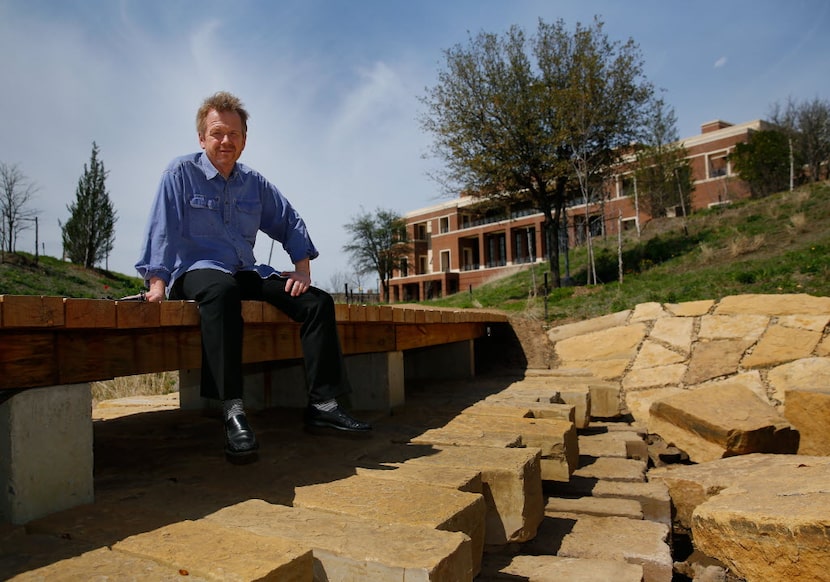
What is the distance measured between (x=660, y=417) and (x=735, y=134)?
34.1 metres

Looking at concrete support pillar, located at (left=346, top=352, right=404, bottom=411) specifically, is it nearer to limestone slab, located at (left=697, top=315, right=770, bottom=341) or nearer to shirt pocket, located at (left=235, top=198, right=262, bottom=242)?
shirt pocket, located at (left=235, top=198, right=262, bottom=242)

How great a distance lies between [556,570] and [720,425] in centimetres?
300

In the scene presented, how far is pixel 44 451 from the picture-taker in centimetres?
169

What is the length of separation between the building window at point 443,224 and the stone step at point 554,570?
43.4m

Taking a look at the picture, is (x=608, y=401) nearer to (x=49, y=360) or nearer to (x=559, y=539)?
(x=559, y=539)

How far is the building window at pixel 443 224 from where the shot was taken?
45.3 metres

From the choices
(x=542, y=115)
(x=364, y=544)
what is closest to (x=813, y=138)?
(x=542, y=115)

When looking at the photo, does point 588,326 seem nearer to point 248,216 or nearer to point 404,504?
point 248,216

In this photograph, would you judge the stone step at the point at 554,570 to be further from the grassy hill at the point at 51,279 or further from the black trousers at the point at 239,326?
the grassy hill at the point at 51,279

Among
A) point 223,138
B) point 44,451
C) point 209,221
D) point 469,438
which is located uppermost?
point 223,138

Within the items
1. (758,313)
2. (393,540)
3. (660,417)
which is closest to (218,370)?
(393,540)

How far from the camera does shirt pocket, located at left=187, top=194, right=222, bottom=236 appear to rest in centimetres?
263

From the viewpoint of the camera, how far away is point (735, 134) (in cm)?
3266

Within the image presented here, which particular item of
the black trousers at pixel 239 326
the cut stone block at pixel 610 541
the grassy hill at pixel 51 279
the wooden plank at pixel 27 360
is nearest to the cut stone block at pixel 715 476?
the cut stone block at pixel 610 541
